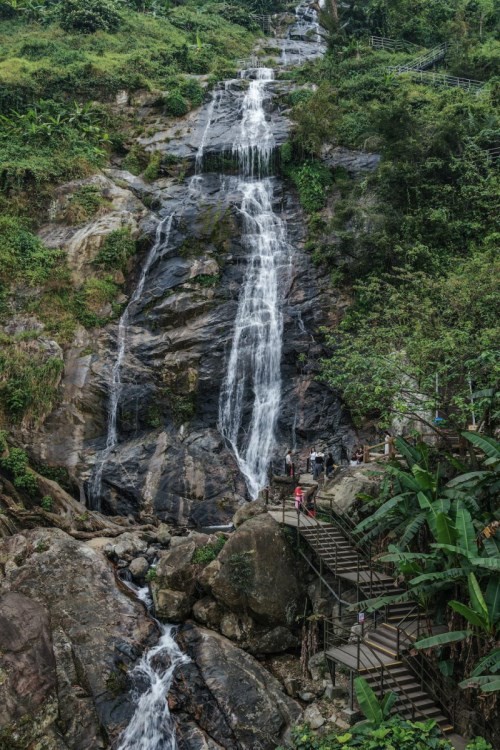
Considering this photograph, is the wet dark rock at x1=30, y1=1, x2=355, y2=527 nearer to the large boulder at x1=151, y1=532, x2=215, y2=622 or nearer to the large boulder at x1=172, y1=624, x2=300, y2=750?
the large boulder at x1=151, y1=532, x2=215, y2=622

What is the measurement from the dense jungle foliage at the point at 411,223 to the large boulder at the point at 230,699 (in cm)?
658

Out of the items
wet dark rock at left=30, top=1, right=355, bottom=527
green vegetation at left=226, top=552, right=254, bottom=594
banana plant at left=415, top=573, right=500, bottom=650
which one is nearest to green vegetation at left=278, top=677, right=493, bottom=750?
A: banana plant at left=415, top=573, right=500, bottom=650

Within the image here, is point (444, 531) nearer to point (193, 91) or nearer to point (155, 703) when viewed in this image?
point (155, 703)

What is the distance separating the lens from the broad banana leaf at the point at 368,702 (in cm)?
987

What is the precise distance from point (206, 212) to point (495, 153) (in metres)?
13.4

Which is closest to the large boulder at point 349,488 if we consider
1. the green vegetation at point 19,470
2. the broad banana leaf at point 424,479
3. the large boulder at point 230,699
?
the broad banana leaf at point 424,479

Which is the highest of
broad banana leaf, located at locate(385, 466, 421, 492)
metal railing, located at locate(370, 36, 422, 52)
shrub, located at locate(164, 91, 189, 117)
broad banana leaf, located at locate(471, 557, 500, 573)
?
metal railing, located at locate(370, 36, 422, 52)

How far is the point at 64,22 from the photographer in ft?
134

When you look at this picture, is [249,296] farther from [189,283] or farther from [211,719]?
[211,719]

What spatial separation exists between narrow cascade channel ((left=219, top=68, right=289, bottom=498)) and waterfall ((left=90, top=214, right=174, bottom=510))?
390 centimetres

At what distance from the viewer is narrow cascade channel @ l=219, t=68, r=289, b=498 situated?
870 inches

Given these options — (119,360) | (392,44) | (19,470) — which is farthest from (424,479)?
(392,44)

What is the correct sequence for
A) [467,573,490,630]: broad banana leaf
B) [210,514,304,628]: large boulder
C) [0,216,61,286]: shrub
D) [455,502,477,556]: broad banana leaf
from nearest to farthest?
1. [467,573,490,630]: broad banana leaf
2. [455,502,477,556]: broad banana leaf
3. [210,514,304,628]: large boulder
4. [0,216,61,286]: shrub

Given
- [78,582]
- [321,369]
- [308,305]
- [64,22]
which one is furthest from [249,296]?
[64,22]
